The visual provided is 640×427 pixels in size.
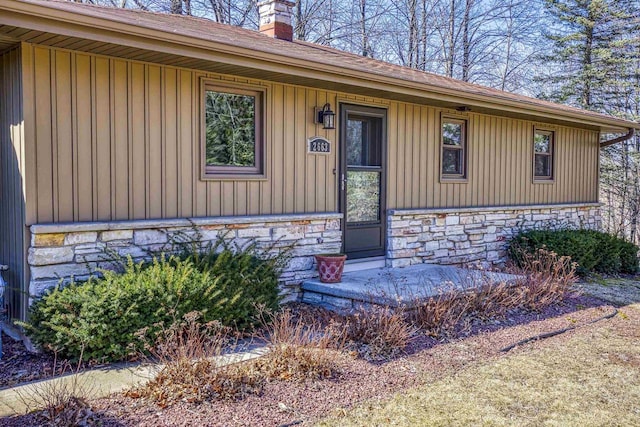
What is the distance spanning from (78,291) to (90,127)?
5.00 ft

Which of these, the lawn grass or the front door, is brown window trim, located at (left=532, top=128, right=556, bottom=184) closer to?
the front door

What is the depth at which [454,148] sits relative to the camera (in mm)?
8750

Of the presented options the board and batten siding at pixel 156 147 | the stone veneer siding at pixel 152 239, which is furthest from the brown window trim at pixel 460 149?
the stone veneer siding at pixel 152 239

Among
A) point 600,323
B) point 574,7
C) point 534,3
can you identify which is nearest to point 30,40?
point 600,323

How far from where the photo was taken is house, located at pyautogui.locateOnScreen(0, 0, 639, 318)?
4836 mm

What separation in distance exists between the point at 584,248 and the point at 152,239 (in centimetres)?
688

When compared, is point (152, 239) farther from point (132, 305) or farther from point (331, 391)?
point (331, 391)

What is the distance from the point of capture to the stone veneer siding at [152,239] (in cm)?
483

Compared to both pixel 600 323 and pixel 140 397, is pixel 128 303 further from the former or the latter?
pixel 600 323

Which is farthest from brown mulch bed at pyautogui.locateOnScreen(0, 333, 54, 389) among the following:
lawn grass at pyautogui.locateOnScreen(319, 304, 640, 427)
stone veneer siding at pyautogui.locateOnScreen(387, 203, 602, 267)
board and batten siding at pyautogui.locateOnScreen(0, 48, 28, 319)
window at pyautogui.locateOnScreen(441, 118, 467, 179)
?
window at pyautogui.locateOnScreen(441, 118, 467, 179)

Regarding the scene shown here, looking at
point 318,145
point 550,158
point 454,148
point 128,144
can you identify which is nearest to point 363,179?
point 318,145

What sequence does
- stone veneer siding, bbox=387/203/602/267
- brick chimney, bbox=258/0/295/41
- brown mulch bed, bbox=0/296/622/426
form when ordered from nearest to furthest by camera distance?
brown mulch bed, bbox=0/296/622/426 < stone veneer siding, bbox=387/203/602/267 < brick chimney, bbox=258/0/295/41

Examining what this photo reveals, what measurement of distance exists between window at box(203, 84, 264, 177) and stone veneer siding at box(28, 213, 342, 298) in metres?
0.59

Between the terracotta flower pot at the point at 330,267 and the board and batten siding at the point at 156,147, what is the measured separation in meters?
0.70
